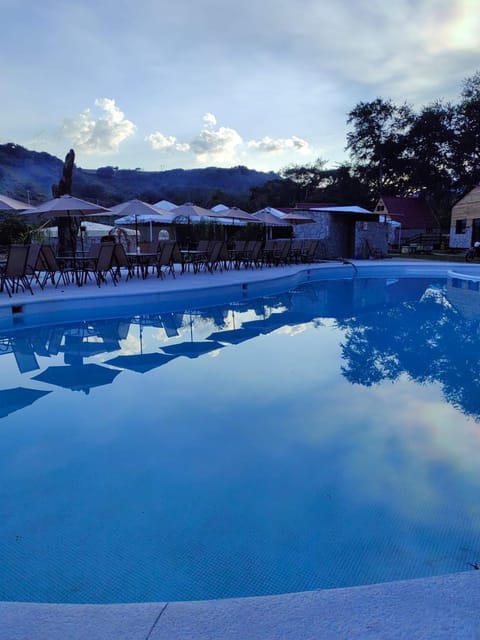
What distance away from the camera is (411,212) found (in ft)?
110

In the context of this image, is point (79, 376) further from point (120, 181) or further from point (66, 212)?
point (120, 181)

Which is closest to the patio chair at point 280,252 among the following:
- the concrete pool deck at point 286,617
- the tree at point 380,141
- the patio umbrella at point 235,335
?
the patio umbrella at point 235,335

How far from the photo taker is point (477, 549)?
2031mm

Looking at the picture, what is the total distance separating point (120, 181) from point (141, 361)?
200 ft

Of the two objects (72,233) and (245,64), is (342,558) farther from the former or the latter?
(245,64)

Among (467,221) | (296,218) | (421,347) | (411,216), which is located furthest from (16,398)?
(411,216)

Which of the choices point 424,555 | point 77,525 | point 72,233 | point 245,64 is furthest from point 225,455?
point 245,64

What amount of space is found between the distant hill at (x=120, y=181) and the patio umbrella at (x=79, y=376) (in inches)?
1412

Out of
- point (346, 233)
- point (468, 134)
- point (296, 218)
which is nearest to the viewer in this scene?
point (296, 218)

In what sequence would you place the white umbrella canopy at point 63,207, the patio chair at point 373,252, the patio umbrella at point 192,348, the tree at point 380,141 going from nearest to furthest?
the patio umbrella at point 192,348 < the white umbrella canopy at point 63,207 < the patio chair at point 373,252 < the tree at point 380,141

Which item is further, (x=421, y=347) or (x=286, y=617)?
(x=421, y=347)

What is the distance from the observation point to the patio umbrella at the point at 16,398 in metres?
3.80

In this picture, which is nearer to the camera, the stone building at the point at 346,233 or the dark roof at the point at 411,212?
the stone building at the point at 346,233

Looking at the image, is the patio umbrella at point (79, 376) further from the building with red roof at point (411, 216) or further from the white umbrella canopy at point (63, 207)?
the building with red roof at point (411, 216)
